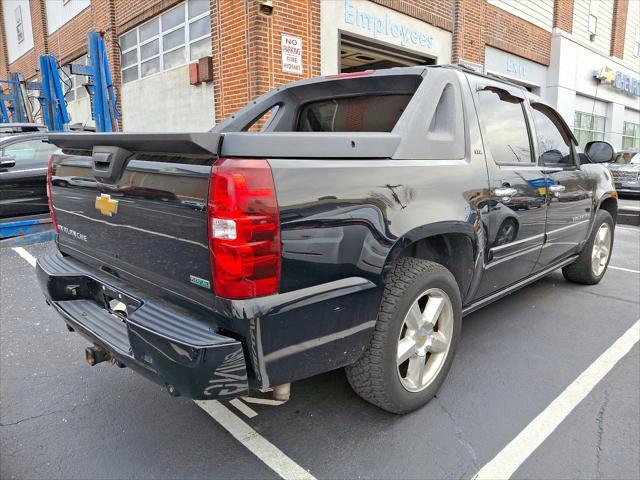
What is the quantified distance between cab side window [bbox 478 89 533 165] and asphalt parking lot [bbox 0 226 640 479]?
1.39 m

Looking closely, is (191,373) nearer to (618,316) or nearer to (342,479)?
(342,479)

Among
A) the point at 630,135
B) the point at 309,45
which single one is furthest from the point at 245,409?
the point at 630,135

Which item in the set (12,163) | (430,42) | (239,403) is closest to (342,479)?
(239,403)

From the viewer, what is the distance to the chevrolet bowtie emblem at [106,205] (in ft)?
7.45

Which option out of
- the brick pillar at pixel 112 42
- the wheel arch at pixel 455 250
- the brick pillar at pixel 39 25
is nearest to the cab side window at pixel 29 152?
the brick pillar at pixel 112 42

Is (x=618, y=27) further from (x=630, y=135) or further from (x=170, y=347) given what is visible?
(x=170, y=347)

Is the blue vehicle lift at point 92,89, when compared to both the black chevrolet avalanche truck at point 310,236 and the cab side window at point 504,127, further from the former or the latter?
the cab side window at point 504,127

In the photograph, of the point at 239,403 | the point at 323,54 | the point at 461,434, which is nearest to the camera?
the point at 461,434

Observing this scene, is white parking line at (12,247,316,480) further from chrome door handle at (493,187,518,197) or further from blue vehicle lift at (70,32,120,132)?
blue vehicle lift at (70,32,120,132)

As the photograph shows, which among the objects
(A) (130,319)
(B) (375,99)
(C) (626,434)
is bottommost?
(C) (626,434)

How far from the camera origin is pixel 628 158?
1441cm

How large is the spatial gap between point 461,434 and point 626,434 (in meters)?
0.86

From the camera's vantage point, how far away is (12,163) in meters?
6.62

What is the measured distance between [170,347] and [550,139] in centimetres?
343
